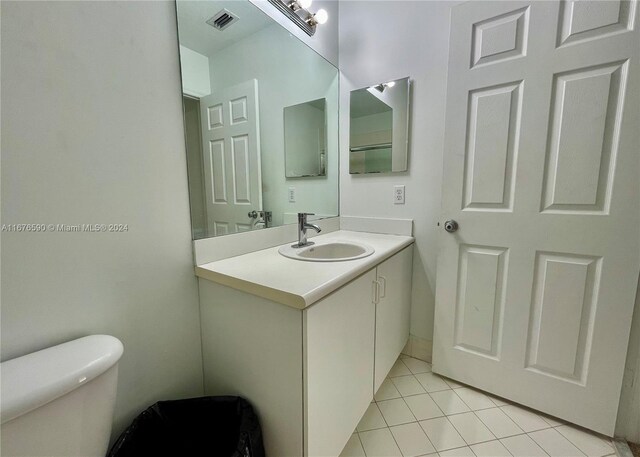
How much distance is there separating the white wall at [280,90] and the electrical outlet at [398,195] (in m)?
0.42

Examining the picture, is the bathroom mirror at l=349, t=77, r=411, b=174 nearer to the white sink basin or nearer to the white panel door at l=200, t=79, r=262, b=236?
the white sink basin

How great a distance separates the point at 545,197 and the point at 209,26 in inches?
60.8

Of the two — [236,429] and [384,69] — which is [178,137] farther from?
[384,69]

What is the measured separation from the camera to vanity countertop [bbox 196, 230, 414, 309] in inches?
29.7

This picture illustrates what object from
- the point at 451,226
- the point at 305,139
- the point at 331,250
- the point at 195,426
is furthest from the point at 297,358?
the point at 305,139

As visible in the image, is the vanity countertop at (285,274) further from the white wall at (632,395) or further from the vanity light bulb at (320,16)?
the vanity light bulb at (320,16)

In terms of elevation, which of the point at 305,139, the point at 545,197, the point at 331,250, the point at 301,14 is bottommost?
the point at 331,250

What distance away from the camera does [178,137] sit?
927mm

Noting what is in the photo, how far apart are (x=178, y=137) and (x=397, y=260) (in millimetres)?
1129

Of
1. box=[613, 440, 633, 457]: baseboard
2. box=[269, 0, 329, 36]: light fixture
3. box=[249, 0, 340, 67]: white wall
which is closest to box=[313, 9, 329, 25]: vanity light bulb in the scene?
box=[269, 0, 329, 36]: light fixture

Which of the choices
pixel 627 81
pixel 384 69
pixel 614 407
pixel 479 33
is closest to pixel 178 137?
pixel 384 69

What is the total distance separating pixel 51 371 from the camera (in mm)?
583

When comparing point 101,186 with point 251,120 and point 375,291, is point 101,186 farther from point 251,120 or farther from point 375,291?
point 375,291

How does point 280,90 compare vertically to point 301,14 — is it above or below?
below
